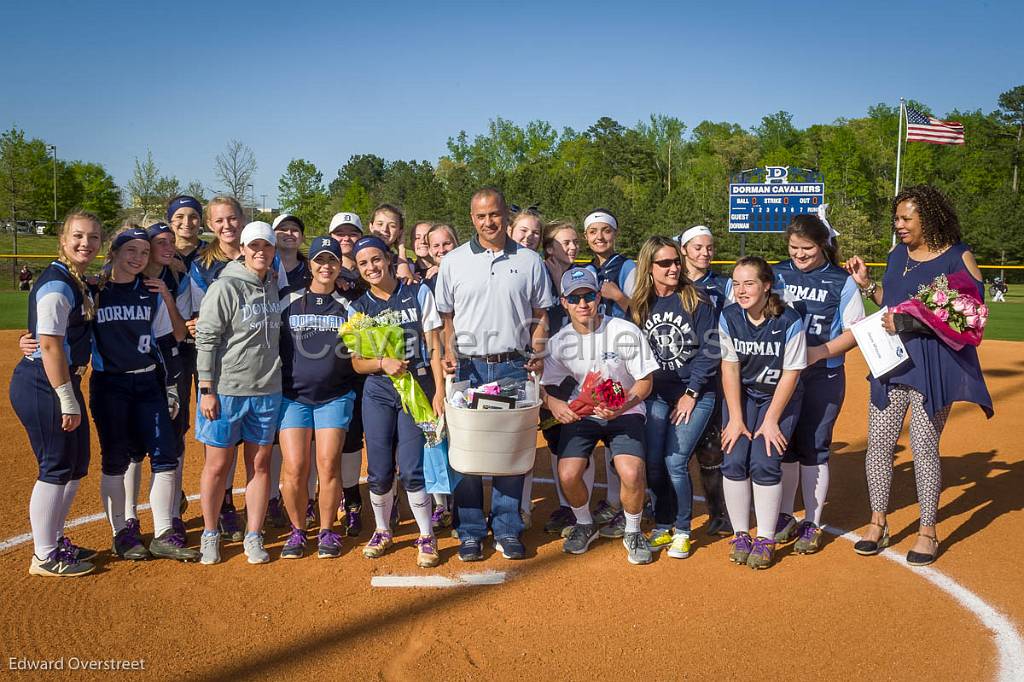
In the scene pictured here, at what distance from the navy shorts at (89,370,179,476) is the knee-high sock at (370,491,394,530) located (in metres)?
1.34

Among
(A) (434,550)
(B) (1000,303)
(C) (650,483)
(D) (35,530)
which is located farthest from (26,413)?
(B) (1000,303)

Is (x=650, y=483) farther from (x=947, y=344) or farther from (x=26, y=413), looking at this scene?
(x=26, y=413)

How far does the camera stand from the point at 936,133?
83.6ft

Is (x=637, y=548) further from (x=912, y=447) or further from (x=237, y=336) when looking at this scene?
(x=237, y=336)

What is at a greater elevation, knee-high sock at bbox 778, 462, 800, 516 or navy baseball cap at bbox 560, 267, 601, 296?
navy baseball cap at bbox 560, 267, 601, 296

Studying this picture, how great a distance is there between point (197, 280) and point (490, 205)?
2202 millimetres

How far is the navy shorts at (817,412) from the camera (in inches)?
206

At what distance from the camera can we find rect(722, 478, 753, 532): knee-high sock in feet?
16.5

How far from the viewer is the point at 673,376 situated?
5.29 metres

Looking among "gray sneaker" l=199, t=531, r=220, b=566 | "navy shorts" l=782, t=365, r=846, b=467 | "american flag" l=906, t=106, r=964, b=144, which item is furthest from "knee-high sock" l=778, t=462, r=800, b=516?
"american flag" l=906, t=106, r=964, b=144

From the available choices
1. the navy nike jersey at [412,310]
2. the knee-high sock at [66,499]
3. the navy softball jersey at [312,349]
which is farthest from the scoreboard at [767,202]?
the knee-high sock at [66,499]

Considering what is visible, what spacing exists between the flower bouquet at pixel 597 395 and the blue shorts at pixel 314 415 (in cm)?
152

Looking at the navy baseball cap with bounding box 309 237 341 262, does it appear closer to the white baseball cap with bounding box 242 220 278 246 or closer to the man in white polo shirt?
the white baseball cap with bounding box 242 220 278 246

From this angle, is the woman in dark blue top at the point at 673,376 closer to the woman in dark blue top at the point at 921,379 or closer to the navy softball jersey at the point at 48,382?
the woman in dark blue top at the point at 921,379
